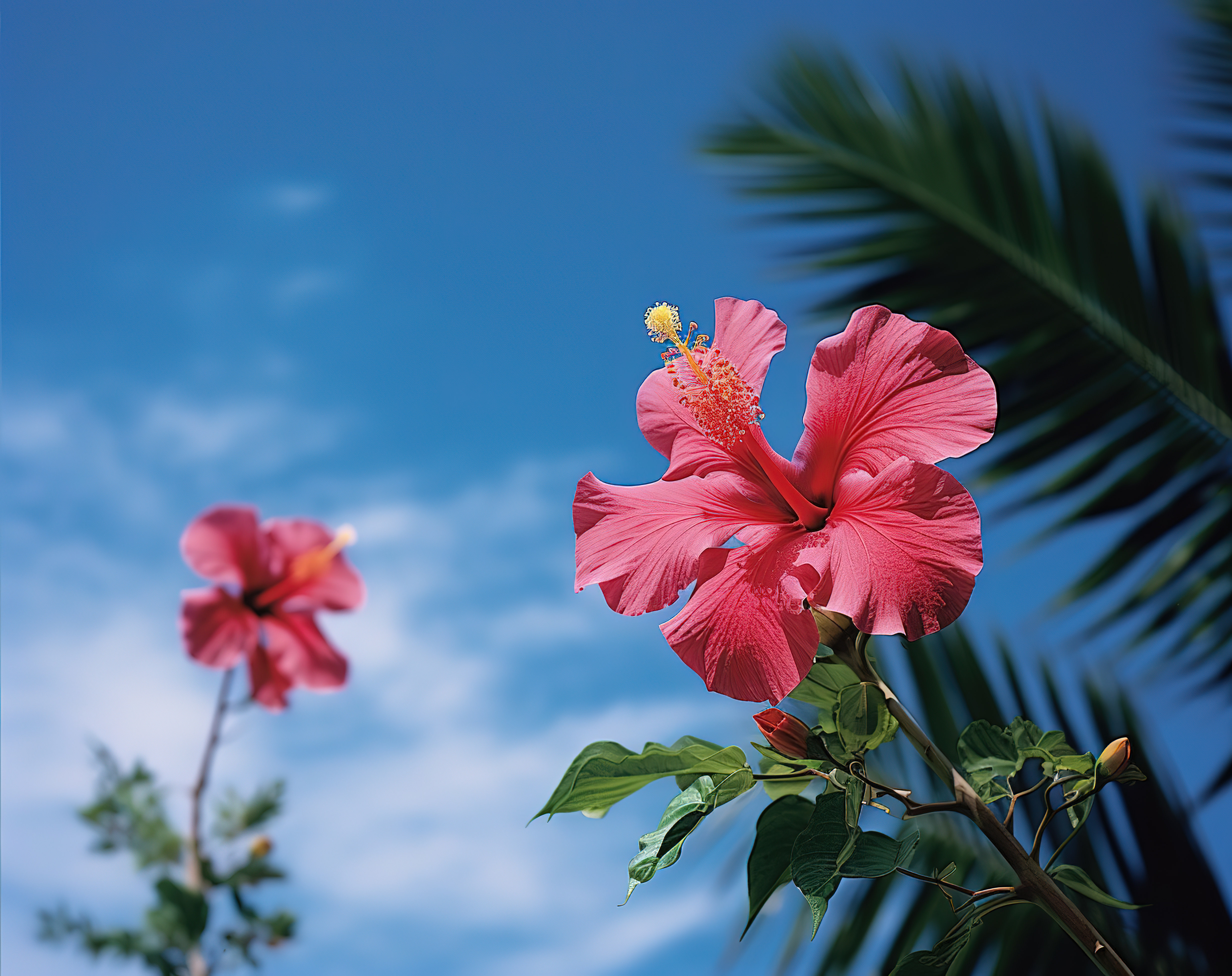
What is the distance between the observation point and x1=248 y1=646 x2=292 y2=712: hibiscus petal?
1108mm

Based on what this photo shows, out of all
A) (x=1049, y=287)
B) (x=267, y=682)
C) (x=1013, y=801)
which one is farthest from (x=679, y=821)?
(x=1049, y=287)

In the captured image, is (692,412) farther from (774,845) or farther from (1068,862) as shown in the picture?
(1068,862)

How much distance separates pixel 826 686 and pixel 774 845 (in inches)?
3.0

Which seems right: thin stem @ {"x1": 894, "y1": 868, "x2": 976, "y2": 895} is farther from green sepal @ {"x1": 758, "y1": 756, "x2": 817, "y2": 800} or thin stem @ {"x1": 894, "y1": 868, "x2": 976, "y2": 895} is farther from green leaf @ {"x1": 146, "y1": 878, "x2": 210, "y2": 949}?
green leaf @ {"x1": 146, "y1": 878, "x2": 210, "y2": 949}

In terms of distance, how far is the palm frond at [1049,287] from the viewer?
1629 millimetres

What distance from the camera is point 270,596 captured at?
3.95 ft

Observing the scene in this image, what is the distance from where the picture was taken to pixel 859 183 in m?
1.99

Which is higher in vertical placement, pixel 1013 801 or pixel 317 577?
pixel 317 577

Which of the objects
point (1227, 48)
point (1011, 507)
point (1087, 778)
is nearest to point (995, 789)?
point (1087, 778)

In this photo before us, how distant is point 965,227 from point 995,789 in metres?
1.69

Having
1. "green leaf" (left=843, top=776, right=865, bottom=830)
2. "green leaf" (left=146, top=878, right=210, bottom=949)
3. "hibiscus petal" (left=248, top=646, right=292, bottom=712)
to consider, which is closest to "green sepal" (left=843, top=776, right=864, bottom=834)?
"green leaf" (left=843, top=776, right=865, bottom=830)

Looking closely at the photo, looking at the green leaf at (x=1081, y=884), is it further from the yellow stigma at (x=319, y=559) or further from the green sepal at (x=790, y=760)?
the yellow stigma at (x=319, y=559)

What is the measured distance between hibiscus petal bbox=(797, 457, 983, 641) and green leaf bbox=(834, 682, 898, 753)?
3cm

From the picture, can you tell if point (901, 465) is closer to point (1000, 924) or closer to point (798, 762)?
point (798, 762)
